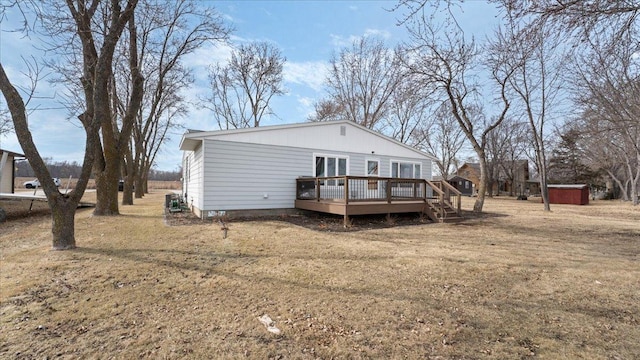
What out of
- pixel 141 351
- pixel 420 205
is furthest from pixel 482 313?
pixel 420 205

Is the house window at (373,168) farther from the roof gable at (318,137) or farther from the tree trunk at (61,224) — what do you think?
the tree trunk at (61,224)

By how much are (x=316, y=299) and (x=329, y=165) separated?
8944 mm

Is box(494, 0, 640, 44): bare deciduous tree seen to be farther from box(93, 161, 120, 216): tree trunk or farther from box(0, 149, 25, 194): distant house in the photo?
box(0, 149, 25, 194): distant house

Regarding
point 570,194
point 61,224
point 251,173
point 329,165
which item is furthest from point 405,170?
point 570,194

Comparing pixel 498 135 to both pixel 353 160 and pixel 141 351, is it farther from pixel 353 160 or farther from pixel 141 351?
pixel 141 351

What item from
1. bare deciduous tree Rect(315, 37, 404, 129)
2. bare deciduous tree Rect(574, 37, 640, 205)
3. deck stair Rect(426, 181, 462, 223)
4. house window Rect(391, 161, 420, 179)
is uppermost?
bare deciduous tree Rect(315, 37, 404, 129)

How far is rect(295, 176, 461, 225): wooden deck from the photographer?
9945 mm

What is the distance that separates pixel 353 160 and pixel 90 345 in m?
10.9

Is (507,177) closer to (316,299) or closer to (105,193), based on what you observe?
(105,193)

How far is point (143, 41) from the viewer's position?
13195mm

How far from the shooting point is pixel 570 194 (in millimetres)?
26000

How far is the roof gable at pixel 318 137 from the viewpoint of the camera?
10.6m

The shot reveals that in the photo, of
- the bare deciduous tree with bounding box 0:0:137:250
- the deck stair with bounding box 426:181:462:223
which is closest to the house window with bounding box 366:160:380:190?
the deck stair with bounding box 426:181:462:223

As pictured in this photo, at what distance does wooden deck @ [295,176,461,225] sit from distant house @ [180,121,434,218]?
46 cm
